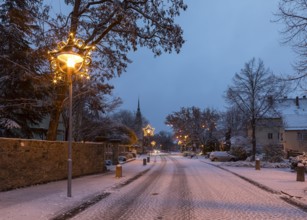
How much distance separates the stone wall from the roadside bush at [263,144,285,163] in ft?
76.0

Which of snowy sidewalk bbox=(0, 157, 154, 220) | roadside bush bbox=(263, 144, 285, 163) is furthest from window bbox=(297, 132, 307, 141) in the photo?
snowy sidewalk bbox=(0, 157, 154, 220)

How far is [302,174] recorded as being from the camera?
20.5 m

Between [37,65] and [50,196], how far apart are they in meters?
10.9

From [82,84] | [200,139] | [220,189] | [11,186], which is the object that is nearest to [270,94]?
[82,84]

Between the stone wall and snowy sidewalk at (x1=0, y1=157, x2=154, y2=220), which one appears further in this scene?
the stone wall

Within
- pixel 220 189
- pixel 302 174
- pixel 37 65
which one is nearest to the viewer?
pixel 220 189

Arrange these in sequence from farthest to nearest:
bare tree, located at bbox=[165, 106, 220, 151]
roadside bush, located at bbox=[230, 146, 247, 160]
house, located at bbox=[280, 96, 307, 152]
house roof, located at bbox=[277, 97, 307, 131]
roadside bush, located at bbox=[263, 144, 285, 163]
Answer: bare tree, located at bbox=[165, 106, 220, 151]
house roof, located at bbox=[277, 97, 307, 131]
house, located at bbox=[280, 96, 307, 152]
roadside bush, located at bbox=[230, 146, 247, 160]
roadside bush, located at bbox=[263, 144, 285, 163]

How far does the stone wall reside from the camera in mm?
15055

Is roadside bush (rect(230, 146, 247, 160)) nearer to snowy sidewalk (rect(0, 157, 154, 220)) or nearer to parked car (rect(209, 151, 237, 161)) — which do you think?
parked car (rect(209, 151, 237, 161))

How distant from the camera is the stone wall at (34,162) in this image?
593 inches

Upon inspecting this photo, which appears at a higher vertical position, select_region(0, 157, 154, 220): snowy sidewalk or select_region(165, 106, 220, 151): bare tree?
select_region(165, 106, 220, 151): bare tree

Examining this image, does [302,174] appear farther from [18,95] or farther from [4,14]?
[4,14]

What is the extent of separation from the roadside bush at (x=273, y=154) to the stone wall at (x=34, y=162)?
76.0 ft

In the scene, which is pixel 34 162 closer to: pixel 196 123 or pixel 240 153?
pixel 240 153
